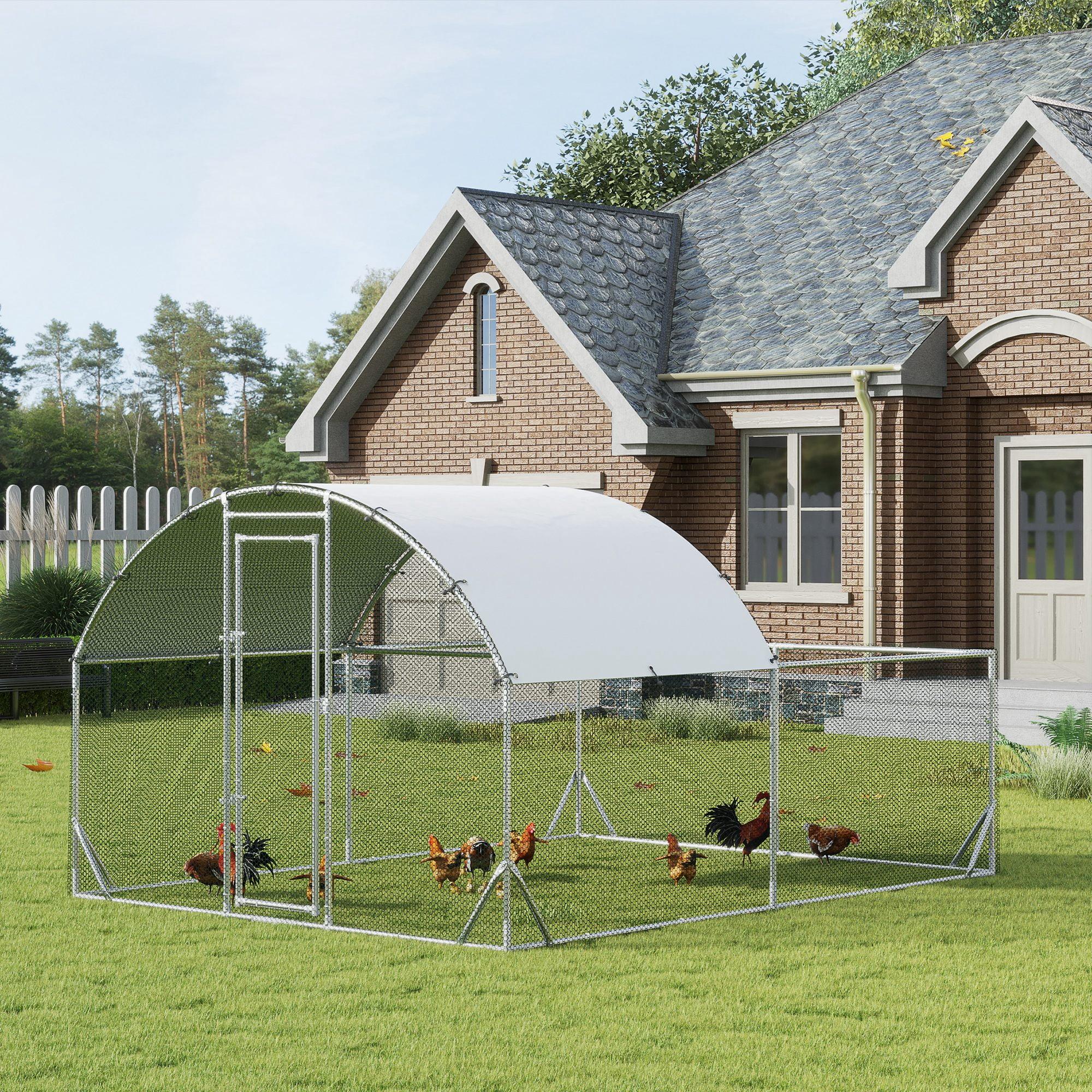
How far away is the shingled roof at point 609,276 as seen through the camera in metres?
23.2

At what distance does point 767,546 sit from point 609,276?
15.5ft

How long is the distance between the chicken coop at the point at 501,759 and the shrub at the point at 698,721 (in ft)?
0.13

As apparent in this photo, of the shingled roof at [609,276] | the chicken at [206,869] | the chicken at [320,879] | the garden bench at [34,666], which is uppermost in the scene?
the shingled roof at [609,276]

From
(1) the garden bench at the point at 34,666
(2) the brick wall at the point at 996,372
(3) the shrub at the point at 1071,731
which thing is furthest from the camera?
(1) the garden bench at the point at 34,666

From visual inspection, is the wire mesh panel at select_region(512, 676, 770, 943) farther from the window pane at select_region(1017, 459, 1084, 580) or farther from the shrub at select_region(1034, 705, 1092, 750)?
the window pane at select_region(1017, 459, 1084, 580)

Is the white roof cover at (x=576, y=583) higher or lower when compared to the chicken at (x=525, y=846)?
higher

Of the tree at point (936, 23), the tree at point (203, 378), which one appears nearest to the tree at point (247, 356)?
the tree at point (203, 378)

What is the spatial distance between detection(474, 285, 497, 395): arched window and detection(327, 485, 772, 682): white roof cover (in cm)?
1175

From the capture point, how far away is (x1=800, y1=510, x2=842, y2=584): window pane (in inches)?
876

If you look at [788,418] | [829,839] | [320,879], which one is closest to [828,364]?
[788,418]

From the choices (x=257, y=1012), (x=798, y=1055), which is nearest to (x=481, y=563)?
(x=257, y=1012)

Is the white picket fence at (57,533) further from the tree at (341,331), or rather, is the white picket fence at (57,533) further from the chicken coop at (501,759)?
the tree at (341,331)

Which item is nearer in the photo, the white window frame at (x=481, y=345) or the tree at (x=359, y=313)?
the white window frame at (x=481, y=345)

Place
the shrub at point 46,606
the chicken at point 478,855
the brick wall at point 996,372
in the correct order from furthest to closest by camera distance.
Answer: the shrub at point 46,606
the brick wall at point 996,372
the chicken at point 478,855
